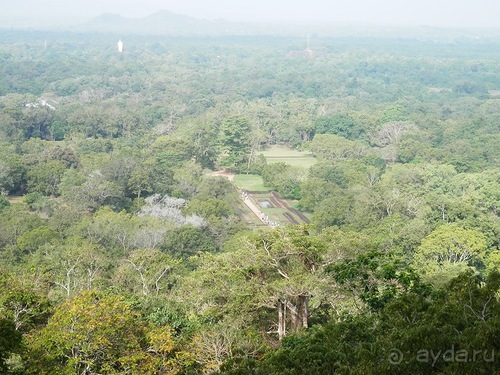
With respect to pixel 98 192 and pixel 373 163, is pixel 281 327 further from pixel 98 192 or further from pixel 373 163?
pixel 373 163

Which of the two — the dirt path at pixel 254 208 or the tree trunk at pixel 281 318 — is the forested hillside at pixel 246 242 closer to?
the tree trunk at pixel 281 318

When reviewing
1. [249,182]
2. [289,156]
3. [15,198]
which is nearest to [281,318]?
[15,198]

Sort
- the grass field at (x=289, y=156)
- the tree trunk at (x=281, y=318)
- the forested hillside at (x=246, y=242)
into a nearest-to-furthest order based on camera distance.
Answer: the forested hillside at (x=246, y=242)
the tree trunk at (x=281, y=318)
the grass field at (x=289, y=156)

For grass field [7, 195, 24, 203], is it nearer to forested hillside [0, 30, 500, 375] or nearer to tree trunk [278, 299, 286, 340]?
forested hillside [0, 30, 500, 375]

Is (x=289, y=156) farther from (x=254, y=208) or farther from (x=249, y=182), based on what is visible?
(x=254, y=208)

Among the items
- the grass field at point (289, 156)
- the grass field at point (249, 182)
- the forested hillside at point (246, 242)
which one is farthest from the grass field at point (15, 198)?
the grass field at point (289, 156)

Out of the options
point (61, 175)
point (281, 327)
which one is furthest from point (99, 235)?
point (281, 327)
